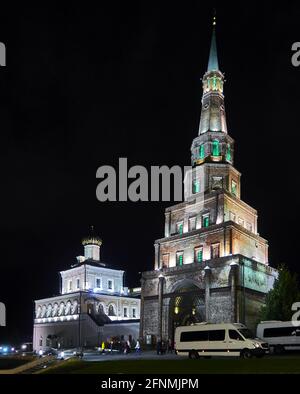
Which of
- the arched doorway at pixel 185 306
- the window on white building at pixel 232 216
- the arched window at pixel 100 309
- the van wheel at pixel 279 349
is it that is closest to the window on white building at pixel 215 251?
the arched doorway at pixel 185 306

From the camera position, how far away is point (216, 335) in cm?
3297

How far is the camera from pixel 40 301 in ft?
304

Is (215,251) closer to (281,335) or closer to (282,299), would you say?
(282,299)

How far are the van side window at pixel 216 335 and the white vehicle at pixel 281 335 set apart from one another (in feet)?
24.6

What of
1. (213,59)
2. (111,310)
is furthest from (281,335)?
(111,310)

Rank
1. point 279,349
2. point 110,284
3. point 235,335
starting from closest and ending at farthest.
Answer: point 235,335 < point 279,349 < point 110,284

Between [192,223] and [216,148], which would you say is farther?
[216,148]

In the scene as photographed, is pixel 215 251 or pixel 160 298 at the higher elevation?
pixel 215 251

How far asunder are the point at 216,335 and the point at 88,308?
5127 centimetres

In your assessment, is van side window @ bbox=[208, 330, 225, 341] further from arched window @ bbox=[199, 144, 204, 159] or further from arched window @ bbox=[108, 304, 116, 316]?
arched window @ bbox=[108, 304, 116, 316]

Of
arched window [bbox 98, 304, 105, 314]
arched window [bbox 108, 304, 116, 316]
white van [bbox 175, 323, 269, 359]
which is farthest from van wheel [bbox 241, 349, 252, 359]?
arched window [bbox 108, 304, 116, 316]

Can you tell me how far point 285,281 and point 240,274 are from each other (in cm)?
507

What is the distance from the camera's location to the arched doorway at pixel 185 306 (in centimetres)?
5719
